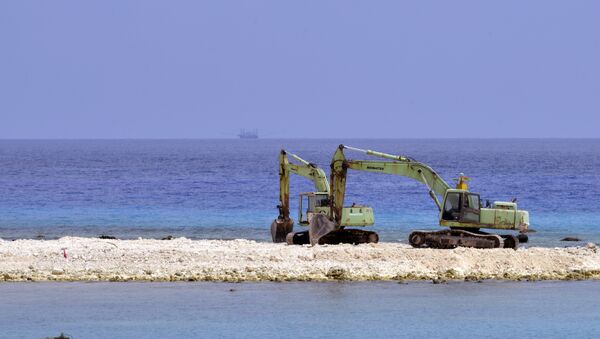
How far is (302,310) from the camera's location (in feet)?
107

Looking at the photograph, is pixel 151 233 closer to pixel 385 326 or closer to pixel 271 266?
pixel 271 266

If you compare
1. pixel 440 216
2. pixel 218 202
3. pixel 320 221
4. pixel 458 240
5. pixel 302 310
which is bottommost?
pixel 218 202

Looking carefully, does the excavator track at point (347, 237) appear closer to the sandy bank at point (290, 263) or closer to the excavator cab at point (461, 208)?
the sandy bank at point (290, 263)

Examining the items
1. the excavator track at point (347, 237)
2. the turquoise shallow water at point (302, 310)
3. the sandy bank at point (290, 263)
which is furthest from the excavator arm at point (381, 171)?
the turquoise shallow water at point (302, 310)

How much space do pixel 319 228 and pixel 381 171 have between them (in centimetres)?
311

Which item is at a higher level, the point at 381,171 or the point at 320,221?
the point at 381,171

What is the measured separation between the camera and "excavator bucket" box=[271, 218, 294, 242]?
162 ft

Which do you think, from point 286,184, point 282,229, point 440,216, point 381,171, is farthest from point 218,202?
point 440,216

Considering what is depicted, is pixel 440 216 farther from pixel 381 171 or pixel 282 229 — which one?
pixel 282 229

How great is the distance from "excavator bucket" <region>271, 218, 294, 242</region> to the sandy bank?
5330 millimetres

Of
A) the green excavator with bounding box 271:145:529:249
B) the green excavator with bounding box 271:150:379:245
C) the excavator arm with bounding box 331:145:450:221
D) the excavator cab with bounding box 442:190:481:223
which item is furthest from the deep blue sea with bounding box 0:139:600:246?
the excavator cab with bounding box 442:190:481:223

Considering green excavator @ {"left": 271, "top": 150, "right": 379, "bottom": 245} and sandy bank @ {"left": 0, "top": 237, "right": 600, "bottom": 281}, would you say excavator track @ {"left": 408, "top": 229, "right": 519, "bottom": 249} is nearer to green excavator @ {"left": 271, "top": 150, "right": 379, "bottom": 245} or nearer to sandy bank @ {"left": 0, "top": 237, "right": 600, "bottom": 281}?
sandy bank @ {"left": 0, "top": 237, "right": 600, "bottom": 281}

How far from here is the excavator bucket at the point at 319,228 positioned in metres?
45.5

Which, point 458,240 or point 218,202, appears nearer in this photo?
point 458,240
